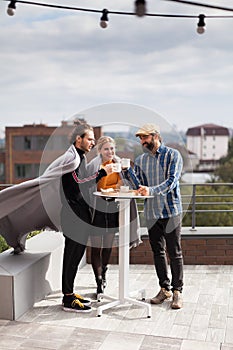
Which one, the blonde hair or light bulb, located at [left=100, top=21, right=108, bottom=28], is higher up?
light bulb, located at [left=100, top=21, right=108, bottom=28]

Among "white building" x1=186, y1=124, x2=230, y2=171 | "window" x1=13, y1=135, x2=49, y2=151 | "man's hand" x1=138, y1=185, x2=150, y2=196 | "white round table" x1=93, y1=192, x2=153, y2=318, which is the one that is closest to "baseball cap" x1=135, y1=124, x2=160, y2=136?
"man's hand" x1=138, y1=185, x2=150, y2=196

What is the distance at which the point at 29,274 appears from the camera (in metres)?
3.61

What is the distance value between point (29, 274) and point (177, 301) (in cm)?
109

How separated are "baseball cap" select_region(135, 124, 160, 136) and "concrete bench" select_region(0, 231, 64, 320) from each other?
1.23 meters

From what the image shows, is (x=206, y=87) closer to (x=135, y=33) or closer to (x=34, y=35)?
(x=135, y=33)

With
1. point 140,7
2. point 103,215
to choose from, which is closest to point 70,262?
point 103,215

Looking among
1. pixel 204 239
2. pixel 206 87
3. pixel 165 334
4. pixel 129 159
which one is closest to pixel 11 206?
pixel 129 159

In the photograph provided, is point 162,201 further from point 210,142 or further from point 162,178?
point 210,142

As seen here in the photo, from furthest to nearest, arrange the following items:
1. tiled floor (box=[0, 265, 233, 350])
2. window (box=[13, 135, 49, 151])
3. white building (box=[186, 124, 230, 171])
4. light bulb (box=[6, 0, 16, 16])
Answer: window (box=[13, 135, 49, 151]), white building (box=[186, 124, 230, 171]), tiled floor (box=[0, 265, 233, 350]), light bulb (box=[6, 0, 16, 16])

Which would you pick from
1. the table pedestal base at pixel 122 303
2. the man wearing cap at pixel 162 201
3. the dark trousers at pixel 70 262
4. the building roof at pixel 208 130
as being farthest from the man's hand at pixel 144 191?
the building roof at pixel 208 130

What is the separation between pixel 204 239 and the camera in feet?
16.0

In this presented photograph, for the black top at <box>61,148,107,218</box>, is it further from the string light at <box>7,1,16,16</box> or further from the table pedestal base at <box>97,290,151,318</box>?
the string light at <box>7,1,16,16</box>

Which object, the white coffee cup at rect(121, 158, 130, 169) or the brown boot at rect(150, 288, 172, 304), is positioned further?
the brown boot at rect(150, 288, 172, 304)

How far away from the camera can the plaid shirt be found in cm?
352
